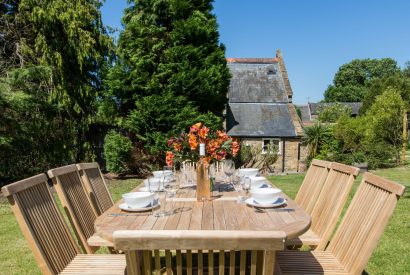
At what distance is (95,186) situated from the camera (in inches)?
153

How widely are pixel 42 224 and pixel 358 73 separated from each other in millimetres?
64924

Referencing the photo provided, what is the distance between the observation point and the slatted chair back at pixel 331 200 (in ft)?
9.88

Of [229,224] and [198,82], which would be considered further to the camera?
[198,82]

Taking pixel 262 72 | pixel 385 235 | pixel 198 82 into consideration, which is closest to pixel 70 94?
pixel 198 82

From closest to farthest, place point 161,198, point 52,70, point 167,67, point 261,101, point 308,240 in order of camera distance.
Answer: point 161,198, point 308,240, point 52,70, point 167,67, point 261,101

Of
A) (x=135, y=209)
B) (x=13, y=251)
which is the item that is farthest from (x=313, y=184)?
(x=13, y=251)

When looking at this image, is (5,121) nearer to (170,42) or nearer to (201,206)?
(170,42)

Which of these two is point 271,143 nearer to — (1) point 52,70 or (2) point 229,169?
(1) point 52,70

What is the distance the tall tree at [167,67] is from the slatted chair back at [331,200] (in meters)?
8.66

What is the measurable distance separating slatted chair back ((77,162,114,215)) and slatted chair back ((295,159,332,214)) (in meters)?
2.37

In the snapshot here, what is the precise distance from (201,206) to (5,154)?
31.0 ft

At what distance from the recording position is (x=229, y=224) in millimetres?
2314

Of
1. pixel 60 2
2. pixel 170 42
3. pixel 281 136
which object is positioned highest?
pixel 60 2

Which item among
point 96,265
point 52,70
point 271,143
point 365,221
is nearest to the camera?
point 365,221
